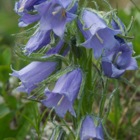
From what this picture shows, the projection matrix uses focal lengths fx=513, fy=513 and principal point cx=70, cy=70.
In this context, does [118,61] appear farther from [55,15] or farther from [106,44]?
[55,15]

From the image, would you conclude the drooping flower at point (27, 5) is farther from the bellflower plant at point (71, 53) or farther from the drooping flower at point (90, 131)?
the drooping flower at point (90, 131)

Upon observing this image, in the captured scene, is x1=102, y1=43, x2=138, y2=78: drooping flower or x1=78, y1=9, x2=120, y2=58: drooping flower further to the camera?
x1=102, y1=43, x2=138, y2=78: drooping flower

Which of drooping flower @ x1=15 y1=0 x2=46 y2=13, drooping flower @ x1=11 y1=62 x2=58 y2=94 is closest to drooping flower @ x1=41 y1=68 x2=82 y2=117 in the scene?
drooping flower @ x1=11 y1=62 x2=58 y2=94

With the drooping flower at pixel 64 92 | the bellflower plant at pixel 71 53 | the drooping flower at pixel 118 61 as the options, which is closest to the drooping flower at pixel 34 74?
the bellflower plant at pixel 71 53

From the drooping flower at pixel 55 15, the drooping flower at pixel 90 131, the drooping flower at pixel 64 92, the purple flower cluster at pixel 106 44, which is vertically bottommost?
the drooping flower at pixel 90 131

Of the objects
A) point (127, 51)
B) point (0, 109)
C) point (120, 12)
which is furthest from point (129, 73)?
point (127, 51)

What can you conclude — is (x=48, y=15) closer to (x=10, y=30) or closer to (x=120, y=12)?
(x=120, y=12)

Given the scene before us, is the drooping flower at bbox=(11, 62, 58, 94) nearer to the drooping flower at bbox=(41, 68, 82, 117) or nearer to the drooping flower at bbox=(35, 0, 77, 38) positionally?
the drooping flower at bbox=(41, 68, 82, 117)

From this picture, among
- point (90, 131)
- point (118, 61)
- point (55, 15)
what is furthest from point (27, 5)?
point (90, 131)
